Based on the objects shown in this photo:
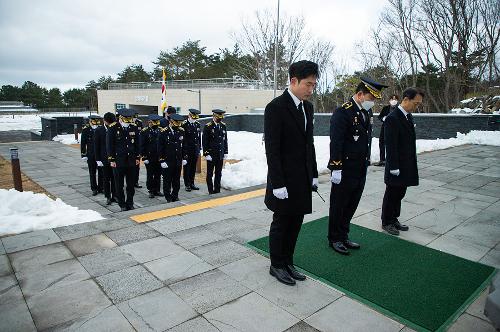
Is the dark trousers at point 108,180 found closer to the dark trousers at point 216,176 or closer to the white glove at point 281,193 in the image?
the dark trousers at point 216,176

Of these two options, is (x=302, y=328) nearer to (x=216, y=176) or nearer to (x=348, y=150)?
(x=348, y=150)

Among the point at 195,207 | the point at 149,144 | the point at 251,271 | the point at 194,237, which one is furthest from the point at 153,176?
the point at 251,271

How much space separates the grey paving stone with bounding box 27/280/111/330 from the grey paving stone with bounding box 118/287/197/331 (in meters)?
0.24

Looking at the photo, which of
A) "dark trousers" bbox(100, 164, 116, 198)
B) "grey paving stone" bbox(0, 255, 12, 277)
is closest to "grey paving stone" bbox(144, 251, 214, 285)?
"grey paving stone" bbox(0, 255, 12, 277)

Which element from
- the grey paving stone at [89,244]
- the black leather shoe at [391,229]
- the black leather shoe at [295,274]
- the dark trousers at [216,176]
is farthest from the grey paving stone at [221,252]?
the dark trousers at [216,176]

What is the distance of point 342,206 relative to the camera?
12.8ft

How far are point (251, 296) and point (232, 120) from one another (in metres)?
18.9

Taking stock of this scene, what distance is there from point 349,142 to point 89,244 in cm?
336

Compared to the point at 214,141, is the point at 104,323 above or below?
below

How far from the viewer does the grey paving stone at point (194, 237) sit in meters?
4.15

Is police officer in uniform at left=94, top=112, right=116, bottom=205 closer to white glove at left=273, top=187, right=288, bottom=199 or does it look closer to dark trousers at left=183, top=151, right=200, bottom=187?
dark trousers at left=183, top=151, right=200, bottom=187

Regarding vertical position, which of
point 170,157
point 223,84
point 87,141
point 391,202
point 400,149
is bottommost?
point 391,202

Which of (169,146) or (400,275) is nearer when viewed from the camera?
(400,275)

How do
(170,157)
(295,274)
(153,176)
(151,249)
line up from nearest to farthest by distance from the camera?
1. (295,274)
2. (151,249)
3. (170,157)
4. (153,176)
